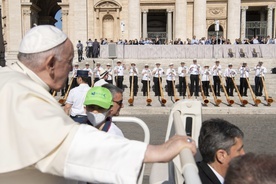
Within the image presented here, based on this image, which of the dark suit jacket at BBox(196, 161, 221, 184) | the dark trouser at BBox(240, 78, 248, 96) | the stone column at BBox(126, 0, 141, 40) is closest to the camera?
the dark suit jacket at BBox(196, 161, 221, 184)

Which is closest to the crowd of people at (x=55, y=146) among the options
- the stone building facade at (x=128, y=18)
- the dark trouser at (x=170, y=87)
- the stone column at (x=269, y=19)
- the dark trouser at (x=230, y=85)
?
the dark trouser at (x=170, y=87)

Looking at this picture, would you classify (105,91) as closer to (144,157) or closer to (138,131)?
(144,157)

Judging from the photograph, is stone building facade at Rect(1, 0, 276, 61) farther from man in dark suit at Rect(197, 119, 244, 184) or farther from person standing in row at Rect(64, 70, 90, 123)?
man in dark suit at Rect(197, 119, 244, 184)

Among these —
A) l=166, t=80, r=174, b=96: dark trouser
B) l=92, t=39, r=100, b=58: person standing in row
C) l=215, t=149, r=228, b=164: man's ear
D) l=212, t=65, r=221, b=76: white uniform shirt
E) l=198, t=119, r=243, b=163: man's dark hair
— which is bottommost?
l=166, t=80, r=174, b=96: dark trouser

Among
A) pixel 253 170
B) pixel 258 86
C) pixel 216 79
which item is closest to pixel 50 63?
pixel 253 170

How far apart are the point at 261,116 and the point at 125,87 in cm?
889

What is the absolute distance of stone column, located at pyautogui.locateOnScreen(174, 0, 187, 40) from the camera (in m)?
35.4

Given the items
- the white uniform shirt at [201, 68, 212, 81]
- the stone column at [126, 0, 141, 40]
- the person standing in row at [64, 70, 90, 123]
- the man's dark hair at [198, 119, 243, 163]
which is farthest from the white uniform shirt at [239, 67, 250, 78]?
the stone column at [126, 0, 141, 40]

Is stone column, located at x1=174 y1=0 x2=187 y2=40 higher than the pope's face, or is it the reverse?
stone column, located at x1=174 y1=0 x2=187 y2=40

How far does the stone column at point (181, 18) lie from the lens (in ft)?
116

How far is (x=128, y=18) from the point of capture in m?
35.2

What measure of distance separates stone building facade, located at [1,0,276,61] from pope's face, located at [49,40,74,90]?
108 ft

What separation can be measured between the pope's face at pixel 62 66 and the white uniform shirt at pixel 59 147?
0.32 m

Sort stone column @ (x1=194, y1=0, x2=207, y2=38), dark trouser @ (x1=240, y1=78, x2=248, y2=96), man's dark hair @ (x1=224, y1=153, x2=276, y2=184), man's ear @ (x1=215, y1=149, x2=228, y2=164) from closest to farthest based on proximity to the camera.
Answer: man's dark hair @ (x1=224, y1=153, x2=276, y2=184)
man's ear @ (x1=215, y1=149, x2=228, y2=164)
dark trouser @ (x1=240, y1=78, x2=248, y2=96)
stone column @ (x1=194, y1=0, x2=207, y2=38)
